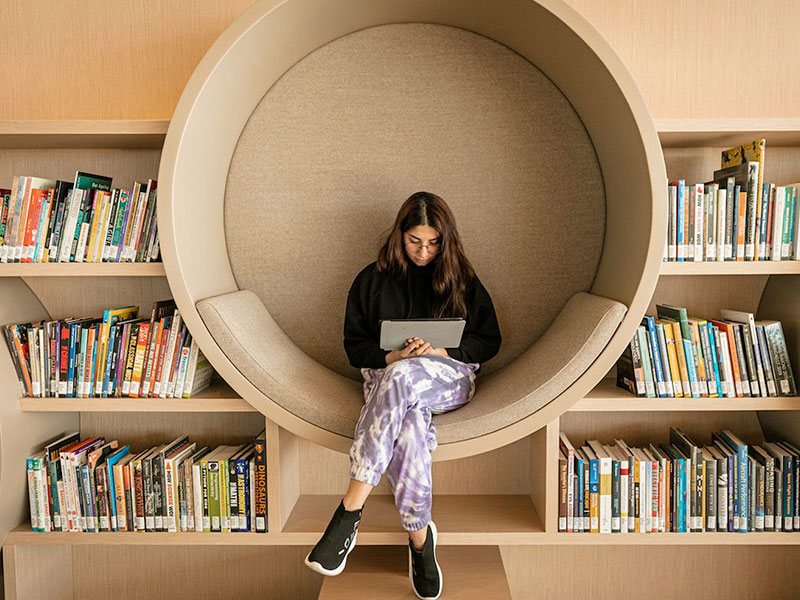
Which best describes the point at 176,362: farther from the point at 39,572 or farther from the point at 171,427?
the point at 39,572

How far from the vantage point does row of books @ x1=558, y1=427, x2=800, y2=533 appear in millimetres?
1927

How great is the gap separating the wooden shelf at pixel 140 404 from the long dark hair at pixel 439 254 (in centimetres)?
67

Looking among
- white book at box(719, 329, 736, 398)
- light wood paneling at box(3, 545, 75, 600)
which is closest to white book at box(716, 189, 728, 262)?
white book at box(719, 329, 736, 398)

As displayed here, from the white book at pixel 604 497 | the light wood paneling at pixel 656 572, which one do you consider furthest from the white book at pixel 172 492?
the white book at pixel 604 497

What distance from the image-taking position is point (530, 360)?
205 cm

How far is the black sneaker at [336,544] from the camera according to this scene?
5.63 feet

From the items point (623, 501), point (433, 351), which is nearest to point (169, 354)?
point (433, 351)

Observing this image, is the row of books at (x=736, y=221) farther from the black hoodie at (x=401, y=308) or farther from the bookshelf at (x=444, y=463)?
the black hoodie at (x=401, y=308)

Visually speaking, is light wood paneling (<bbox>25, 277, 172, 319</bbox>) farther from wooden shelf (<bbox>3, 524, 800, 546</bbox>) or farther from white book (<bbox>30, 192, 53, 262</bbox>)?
wooden shelf (<bbox>3, 524, 800, 546</bbox>)

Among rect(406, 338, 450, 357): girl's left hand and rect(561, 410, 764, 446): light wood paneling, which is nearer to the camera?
rect(406, 338, 450, 357): girl's left hand

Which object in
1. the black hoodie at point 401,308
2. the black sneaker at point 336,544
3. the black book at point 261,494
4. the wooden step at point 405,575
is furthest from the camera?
the black hoodie at point 401,308

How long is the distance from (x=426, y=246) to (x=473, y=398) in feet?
1.71

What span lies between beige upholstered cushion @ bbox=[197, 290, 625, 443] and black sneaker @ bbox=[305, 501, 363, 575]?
0.23 m

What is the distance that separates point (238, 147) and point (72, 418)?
116 cm
